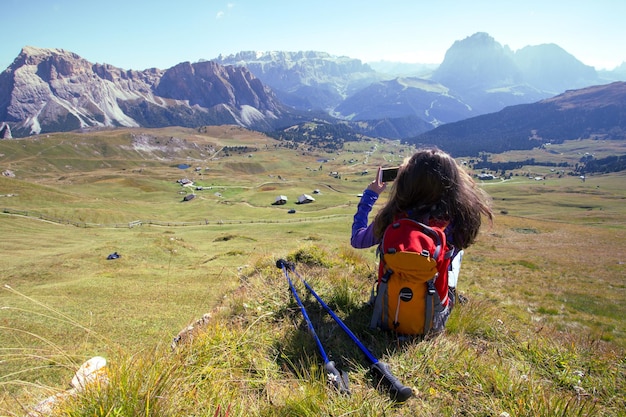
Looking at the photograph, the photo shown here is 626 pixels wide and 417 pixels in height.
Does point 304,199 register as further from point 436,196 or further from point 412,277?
point 412,277

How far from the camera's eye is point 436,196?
479 centimetres

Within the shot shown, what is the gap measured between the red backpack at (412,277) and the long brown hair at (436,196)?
456 mm

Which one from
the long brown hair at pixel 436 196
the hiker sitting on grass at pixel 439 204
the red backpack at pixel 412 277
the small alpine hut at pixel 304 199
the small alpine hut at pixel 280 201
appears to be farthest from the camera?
the small alpine hut at pixel 304 199

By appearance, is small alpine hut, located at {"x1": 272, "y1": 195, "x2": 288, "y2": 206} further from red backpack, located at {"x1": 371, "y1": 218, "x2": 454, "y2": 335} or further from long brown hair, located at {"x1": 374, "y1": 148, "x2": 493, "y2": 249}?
red backpack, located at {"x1": 371, "y1": 218, "x2": 454, "y2": 335}

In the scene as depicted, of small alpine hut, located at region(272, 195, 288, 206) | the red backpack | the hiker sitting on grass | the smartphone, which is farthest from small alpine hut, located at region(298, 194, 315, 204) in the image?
the red backpack

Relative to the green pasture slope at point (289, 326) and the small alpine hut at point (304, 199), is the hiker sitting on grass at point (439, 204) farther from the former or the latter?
the small alpine hut at point (304, 199)

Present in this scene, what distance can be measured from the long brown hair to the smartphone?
336mm

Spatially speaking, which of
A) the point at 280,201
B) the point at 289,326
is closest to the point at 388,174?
the point at 289,326

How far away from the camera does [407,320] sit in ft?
14.6

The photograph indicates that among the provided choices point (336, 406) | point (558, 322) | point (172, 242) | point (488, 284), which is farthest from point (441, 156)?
point (172, 242)

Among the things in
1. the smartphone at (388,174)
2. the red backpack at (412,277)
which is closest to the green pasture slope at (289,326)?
the red backpack at (412,277)

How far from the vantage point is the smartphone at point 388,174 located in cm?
542

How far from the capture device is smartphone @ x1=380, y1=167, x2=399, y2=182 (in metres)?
5.42

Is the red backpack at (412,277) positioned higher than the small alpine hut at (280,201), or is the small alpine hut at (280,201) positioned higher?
the red backpack at (412,277)
